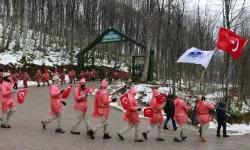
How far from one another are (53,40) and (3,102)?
47.6 metres

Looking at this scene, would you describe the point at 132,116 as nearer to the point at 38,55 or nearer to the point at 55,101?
the point at 55,101

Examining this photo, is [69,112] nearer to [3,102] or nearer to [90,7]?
[3,102]

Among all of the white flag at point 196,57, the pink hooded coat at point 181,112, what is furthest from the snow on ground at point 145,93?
the pink hooded coat at point 181,112

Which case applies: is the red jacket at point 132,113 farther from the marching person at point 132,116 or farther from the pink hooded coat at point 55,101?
the pink hooded coat at point 55,101

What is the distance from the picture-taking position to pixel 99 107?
943cm

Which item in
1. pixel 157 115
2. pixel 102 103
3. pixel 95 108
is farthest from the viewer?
pixel 157 115

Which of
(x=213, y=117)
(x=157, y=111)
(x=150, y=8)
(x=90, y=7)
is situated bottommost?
(x=213, y=117)

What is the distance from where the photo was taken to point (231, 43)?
13.3m

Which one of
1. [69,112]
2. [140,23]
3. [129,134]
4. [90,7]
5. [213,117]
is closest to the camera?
[129,134]

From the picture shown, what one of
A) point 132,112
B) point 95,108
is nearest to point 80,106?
point 95,108

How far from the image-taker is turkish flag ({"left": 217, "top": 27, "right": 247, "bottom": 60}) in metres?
13.1

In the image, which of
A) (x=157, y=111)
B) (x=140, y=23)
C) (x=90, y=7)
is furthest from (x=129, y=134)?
(x=140, y=23)

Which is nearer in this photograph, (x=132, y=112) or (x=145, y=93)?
(x=132, y=112)

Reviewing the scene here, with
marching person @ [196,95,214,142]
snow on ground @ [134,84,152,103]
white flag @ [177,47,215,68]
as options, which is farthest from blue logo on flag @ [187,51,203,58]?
snow on ground @ [134,84,152,103]
